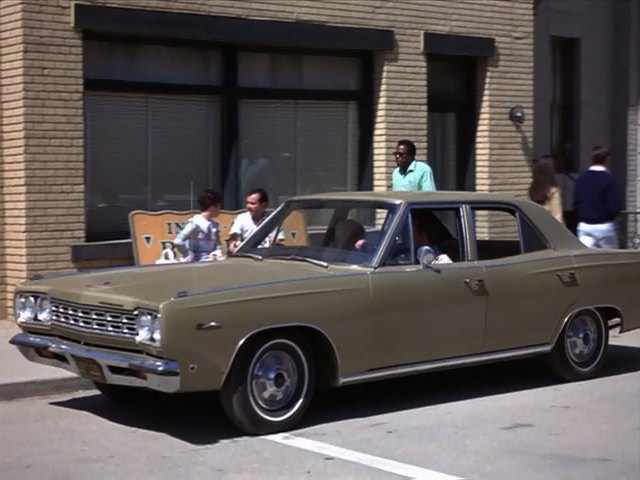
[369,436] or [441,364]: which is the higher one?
[441,364]

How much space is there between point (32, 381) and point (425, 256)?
123 inches

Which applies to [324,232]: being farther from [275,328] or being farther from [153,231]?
[153,231]

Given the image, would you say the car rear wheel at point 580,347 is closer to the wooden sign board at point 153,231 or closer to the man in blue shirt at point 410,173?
the man in blue shirt at point 410,173

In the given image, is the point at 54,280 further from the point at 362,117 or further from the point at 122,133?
the point at 362,117

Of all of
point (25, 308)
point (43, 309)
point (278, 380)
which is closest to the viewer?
point (278, 380)

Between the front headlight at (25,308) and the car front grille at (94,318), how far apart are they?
9.6 inches

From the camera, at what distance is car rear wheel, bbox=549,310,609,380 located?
9.53 m

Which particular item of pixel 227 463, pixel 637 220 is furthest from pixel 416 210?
pixel 637 220

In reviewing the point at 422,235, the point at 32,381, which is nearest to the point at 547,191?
the point at 422,235

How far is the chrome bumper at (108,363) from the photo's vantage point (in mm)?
7281

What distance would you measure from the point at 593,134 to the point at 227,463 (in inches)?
475

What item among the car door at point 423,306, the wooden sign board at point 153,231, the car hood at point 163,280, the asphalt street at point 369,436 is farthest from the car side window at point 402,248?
the wooden sign board at point 153,231

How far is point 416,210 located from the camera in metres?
8.73

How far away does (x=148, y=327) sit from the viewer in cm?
735
